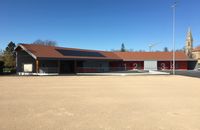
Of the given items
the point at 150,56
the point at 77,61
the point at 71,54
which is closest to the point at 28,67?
the point at 71,54

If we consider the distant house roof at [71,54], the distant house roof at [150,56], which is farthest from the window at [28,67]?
the distant house roof at [150,56]

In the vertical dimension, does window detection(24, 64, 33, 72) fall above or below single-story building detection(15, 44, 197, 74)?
below

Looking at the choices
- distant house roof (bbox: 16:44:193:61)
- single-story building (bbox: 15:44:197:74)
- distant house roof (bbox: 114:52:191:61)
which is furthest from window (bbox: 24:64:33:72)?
distant house roof (bbox: 114:52:191:61)

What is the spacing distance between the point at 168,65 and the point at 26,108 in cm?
4807

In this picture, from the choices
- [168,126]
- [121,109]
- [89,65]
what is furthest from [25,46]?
[168,126]

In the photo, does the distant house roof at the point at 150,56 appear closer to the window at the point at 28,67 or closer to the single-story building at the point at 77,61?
the single-story building at the point at 77,61

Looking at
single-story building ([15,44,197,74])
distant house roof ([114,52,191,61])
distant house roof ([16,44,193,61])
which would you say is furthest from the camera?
distant house roof ([114,52,191,61])

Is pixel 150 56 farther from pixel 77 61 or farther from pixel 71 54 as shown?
pixel 71 54

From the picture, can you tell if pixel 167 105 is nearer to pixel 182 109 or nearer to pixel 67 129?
pixel 182 109

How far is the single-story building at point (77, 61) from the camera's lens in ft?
118

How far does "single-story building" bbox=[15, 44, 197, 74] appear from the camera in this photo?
1413 inches

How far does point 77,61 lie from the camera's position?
1662 inches

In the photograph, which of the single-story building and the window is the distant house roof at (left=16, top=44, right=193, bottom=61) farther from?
the window

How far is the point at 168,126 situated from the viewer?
6.75 meters
